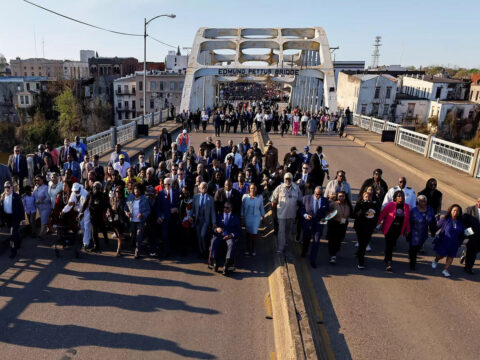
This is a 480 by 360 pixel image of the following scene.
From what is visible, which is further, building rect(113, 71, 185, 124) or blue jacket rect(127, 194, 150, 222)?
building rect(113, 71, 185, 124)

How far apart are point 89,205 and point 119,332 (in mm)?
2865

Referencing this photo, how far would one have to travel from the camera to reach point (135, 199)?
22.5ft

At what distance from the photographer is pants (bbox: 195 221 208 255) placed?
271 inches

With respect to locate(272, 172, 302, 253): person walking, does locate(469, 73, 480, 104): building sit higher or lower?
higher

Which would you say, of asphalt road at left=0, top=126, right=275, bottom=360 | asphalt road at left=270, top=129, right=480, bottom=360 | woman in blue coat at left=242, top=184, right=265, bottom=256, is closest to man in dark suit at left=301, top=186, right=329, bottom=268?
asphalt road at left=270, top=129, right=480, bottom=360

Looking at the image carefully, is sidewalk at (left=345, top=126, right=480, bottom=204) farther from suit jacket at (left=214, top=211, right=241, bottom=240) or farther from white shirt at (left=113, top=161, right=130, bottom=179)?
white shirt at (left=113, top=161, right=130, bottom=179)

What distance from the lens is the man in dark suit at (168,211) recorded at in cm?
695

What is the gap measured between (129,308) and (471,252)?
20.6ft

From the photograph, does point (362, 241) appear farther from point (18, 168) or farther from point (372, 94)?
point (372, 94)

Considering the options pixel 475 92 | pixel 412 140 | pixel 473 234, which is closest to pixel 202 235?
pixel 473 234

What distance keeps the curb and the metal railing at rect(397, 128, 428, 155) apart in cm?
182

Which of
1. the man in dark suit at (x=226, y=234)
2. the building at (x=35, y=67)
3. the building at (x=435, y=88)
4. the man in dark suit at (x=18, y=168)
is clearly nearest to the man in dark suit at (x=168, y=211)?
the man in dark suit at (x=226, y=234)

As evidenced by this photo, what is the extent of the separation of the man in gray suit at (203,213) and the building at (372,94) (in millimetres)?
46654

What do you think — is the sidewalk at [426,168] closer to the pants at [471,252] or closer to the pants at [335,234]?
the pants at [471,252]
